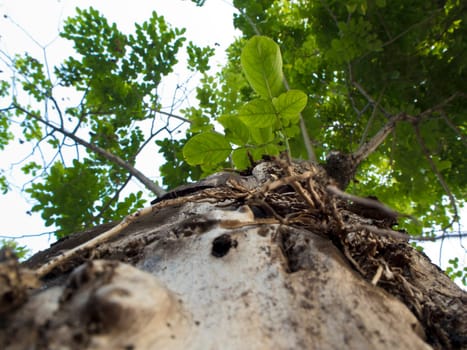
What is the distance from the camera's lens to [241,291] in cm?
82

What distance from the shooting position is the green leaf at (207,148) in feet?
5.76

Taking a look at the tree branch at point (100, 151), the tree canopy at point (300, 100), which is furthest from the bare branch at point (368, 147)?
the tree branch at point (100, 151)

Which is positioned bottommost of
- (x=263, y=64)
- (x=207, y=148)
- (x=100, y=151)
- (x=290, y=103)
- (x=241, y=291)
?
(x=241, y=291)

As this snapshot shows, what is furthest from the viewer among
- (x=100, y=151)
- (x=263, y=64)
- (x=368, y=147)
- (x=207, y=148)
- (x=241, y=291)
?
(x=100, y=151)

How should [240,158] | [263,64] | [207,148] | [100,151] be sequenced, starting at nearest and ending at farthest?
[263,64] → [207,148] → [240,158] → [100,151]

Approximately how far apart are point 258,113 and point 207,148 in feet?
A: 1.06

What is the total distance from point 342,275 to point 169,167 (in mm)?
3289

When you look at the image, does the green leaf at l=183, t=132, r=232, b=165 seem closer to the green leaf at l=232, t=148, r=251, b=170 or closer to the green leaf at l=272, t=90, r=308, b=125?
the green leaf at l=232, t=148, r=251, b=170

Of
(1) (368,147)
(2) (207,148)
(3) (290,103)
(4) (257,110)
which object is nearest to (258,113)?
(4) (257,110)

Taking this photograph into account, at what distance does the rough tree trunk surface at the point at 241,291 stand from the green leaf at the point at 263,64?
23.2 inches

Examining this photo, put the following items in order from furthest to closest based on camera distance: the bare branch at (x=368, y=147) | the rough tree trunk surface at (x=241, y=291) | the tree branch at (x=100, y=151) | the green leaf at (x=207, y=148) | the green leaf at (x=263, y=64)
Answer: the tree branch at (x=100, y=151) < the bare branch at (x=368, y=147) < the green leaf at (x=207, y=148) < the green leaf at (x=263, y=64) < the rough tree trunk surface at (x=241, y=291)

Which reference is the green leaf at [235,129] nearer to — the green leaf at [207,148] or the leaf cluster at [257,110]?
the leaf cluster at [257,110]

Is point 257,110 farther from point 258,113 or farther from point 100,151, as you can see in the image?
point 100,151

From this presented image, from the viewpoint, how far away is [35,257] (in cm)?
144
